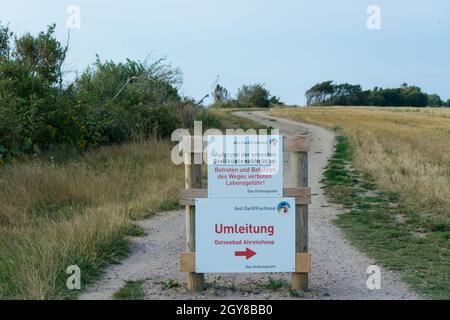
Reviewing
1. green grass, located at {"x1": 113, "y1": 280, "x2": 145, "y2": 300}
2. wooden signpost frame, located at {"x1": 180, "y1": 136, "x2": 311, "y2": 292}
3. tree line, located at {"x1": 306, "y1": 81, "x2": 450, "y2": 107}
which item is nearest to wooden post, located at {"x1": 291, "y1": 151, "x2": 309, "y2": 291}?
wooden signpost frame, located at {"x1": 180, "y1": 136, "x2": 311, "y2": 292}

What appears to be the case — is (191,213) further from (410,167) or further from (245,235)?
(410,167)

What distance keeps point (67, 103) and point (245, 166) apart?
13.1 meters

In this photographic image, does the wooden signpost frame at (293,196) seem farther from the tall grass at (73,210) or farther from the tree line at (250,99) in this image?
the tree line at (250,99)

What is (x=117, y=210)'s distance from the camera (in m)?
10.5

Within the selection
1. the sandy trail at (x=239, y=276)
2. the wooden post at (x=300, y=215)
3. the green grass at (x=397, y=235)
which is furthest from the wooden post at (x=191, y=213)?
the green grass at (x=397, y=235)

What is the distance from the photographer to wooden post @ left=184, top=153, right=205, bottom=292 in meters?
6.69

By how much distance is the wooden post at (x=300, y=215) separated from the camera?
260 inches

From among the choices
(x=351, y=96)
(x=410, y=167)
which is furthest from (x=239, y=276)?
(x=351, y=96)

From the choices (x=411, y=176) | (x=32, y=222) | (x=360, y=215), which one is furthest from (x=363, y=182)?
(x=32, y=222)

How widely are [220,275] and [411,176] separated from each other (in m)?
10.3

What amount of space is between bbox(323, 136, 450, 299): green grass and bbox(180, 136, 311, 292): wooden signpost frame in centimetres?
134

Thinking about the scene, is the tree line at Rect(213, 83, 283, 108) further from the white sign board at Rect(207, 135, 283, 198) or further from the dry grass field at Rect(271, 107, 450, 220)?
the white sign board at Rect(207, 135, 283, 198)

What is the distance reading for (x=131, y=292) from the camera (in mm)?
6543

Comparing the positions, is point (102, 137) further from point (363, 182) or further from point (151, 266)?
point (151, 266)
